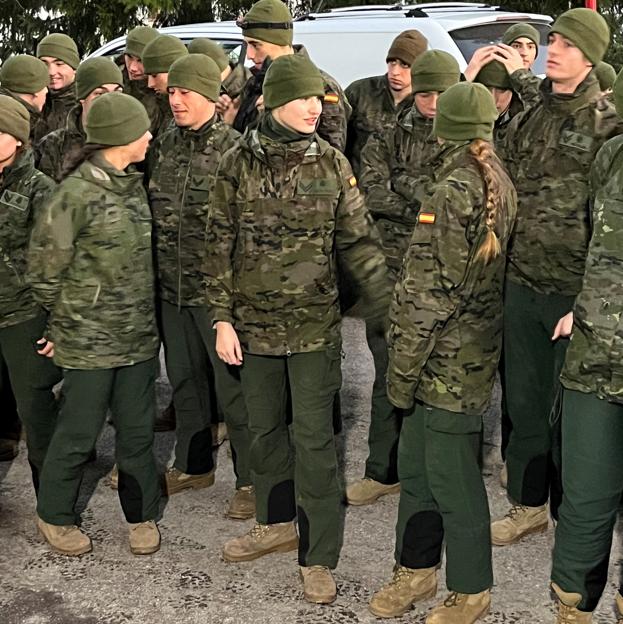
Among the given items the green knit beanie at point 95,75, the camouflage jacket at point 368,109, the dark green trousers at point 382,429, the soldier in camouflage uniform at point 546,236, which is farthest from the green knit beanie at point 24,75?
the soldier in camouflage uniform at point 546,236

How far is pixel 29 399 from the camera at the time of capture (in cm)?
501

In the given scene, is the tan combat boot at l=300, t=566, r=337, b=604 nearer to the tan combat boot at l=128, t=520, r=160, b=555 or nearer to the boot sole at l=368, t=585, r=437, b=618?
the boot sole at l=368, t=585, r=437, b=618

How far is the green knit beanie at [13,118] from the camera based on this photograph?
15.4 ft

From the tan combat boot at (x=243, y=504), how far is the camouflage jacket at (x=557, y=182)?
1.57 meters

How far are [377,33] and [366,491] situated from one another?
4522 mm

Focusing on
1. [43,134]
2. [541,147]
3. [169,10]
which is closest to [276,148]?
[541,147]

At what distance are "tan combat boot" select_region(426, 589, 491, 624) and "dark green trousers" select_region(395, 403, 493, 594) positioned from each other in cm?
4

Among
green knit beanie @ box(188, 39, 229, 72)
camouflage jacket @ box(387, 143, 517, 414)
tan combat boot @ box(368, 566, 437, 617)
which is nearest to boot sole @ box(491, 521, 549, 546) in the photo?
tan combat boot @ box(368, 566, 437, 617)

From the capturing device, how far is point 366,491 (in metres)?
5.16

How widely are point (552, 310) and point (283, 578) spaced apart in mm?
1561

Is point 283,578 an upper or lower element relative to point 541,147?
lower

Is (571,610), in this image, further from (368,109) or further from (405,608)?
(368,109)

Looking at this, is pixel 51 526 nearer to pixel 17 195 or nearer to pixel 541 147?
pixel 17 195

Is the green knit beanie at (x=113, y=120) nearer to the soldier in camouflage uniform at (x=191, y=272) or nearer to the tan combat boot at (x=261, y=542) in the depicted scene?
the soldier in camouflage uniform at (x=191, y=272)
